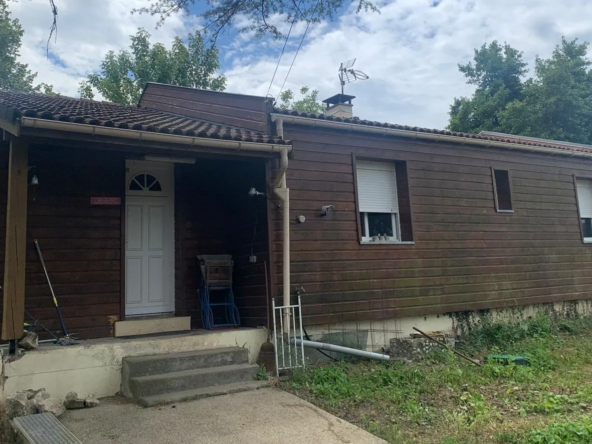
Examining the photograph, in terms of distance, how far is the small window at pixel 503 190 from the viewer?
897 centimetres

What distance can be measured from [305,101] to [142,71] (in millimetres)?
9749

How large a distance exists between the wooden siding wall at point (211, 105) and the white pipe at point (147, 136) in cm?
100

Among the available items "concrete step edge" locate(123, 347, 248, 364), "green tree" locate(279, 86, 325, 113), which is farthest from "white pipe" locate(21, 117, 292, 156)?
"green tree" locate(279, 86, 325, 113)

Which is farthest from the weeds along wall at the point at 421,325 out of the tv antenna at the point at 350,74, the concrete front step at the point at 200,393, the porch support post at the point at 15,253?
the tv antenna at the point at 350,74

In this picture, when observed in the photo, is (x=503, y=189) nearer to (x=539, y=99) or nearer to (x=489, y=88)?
(x=539, y=99)

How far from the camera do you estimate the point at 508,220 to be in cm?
880

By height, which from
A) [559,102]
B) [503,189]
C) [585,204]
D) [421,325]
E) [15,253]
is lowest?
[421,325]

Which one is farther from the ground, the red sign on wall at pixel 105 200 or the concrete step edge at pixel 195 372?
the red sign on wall at pixel 105 200

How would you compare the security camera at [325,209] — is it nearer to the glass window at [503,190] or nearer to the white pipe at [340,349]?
the white pipe at [340,349]

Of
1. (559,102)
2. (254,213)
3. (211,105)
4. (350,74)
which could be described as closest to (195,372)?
(254,213)

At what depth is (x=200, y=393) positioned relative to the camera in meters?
4.80

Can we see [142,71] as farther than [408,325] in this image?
Yes

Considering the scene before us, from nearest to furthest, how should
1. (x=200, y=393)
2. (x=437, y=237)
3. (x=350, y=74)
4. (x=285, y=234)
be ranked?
1. (x=200, y=393)
2. (x=285, y=234)
3. (x=437, y=237)
4. (x=350, y=74)

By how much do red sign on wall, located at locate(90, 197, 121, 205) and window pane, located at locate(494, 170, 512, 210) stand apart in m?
6.93
